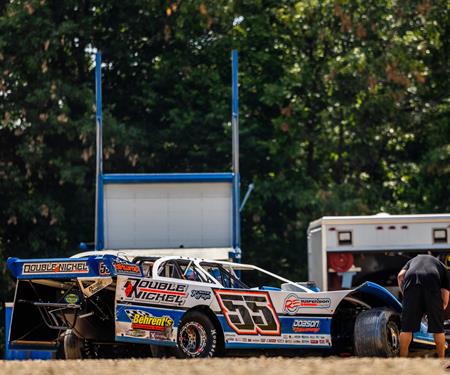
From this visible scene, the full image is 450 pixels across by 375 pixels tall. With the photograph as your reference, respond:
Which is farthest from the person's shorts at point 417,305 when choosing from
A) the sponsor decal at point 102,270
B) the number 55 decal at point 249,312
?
the sponsor decal at point 102,270

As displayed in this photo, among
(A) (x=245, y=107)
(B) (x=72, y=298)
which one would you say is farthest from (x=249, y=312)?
(A) (x=245, y=107)

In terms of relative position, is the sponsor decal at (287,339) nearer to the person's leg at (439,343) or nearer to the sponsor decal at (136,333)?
the sponsor decal at (136,333)

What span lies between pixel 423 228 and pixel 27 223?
44.0 feet

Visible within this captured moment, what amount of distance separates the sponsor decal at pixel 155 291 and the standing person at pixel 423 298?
2628 mm

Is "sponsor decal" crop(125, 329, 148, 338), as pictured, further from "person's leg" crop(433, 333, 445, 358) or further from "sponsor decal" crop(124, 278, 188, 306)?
"person's leg" crop(433, 333, 445, 358)

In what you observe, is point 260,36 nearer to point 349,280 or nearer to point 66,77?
point 66,77

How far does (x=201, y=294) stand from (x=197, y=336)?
19.2 inches

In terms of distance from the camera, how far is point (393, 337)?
16281 millimetres

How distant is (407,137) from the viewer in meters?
Result: 32.3

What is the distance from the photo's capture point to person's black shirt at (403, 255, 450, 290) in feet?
52.1

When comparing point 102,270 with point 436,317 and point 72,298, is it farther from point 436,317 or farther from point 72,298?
point 436,317

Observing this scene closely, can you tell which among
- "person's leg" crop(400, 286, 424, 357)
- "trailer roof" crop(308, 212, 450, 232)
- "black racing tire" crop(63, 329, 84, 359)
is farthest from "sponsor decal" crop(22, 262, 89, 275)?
"trailer roof" crop(308, 212, 450, 232)

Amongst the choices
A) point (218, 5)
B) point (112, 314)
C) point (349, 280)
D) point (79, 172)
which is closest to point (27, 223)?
point (79, 172)

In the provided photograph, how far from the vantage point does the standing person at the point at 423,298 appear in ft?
52.0
